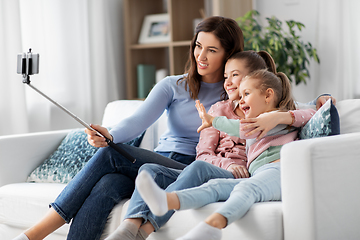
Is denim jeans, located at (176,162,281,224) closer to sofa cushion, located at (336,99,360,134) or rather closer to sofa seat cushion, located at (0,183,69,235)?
sofa cushion, located at (336,99,360,134)

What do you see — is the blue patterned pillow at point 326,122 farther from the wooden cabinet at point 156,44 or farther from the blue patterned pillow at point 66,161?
the wooden cabinet at point 156,44

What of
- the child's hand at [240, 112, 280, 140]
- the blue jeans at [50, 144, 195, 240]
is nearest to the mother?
the blue jeans at [50, 144, 195, 240]

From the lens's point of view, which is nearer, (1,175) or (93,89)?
(1,175)

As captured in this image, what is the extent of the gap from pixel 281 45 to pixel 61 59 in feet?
4.77

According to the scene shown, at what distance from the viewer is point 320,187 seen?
123 centimetres

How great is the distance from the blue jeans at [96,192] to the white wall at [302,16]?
1.82m

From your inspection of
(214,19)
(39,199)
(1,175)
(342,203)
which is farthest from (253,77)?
(1,175)

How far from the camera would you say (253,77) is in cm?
151

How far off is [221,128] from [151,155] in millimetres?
304

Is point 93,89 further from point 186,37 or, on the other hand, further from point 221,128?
point 221,128

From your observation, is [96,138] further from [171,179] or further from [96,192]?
[171,179]

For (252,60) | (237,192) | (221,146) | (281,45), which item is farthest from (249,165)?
(281,45)

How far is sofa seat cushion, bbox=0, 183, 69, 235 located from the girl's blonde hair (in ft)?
2.95

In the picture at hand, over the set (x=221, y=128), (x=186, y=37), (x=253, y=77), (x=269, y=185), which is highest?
(x=186, y=37)
